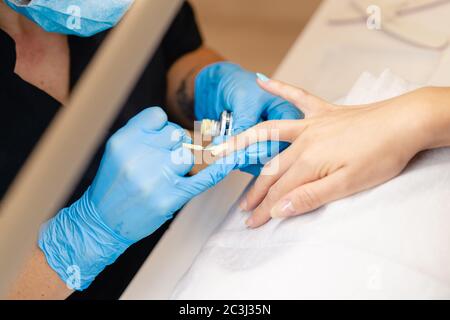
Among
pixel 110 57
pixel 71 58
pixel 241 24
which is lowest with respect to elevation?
pixel 71 58

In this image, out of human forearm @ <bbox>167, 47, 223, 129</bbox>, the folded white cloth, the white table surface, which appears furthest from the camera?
human forearm @ <bbox>167, 47, 223, 129</bbox>

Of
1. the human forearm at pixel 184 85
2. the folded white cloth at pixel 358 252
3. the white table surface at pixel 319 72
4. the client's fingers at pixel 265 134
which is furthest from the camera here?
the human forearm at pixel 184 85

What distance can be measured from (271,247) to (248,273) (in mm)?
61

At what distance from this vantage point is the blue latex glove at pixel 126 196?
2.44 feet

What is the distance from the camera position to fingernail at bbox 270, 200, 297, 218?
2.60 ft

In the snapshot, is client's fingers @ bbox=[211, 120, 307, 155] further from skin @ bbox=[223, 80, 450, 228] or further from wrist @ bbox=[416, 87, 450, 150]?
wrist @ bbox=[416, 87, 450, 150]

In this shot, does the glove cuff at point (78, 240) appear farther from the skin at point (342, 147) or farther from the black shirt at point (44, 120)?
the skin at point (342, 147)

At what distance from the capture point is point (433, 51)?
3.67 feet

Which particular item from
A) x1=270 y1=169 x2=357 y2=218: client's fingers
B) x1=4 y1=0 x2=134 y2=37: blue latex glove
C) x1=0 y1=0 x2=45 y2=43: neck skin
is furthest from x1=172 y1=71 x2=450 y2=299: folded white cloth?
x1=0 y1=0 x2=45 y2=43: neck skin

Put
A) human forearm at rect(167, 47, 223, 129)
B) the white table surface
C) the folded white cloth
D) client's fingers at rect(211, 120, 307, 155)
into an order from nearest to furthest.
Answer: the folded white cloth → client's fingers at rect(211, 120, 307, 155) → the white table surface → human forearm at rect(167, 47, 223, 129)

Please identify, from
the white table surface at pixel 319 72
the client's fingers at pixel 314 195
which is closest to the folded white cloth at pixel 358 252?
the client's fingers at pixel 314 195

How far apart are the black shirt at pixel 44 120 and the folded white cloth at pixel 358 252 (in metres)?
0.15

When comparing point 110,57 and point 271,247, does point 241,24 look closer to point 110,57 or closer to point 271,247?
point 271,247

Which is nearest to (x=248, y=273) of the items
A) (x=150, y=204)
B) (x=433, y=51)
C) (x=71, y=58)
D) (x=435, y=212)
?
(x=150, y=204)
